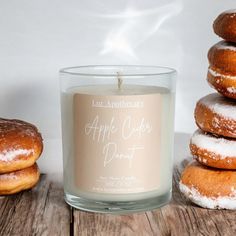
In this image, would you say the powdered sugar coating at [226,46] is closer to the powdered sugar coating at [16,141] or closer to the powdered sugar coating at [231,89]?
A: the powdered sugar coating at [231,89]

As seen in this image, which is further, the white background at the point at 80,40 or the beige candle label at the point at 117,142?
the white background at the point at 80,40

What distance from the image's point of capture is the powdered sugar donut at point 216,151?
68 cm

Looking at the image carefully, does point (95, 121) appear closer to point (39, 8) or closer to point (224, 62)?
point (224, 62)

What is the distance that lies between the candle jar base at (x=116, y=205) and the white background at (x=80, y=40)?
0.19 meters

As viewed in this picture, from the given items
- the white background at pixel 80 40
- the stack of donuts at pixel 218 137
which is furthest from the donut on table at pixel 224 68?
the white background at pixel 80 40

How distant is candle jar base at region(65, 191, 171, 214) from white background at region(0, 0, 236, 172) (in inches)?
7.4

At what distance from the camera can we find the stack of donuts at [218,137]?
66cm

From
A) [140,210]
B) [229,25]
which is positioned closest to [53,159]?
[140,210]

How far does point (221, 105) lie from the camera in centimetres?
69

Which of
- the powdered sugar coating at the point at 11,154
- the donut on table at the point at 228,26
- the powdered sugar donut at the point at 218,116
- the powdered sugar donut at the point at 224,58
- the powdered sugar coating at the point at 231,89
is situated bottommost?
the powdered sugar coating at the point at 11,154

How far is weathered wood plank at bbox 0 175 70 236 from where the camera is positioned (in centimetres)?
64

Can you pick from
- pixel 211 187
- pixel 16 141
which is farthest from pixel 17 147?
pixel 211 187

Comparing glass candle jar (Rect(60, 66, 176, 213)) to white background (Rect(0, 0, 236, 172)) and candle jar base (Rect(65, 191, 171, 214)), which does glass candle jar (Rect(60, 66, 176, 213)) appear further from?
white background (Rect(0, 0, 236, 172))

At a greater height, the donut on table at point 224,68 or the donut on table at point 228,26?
the donut on table at point 228,26
